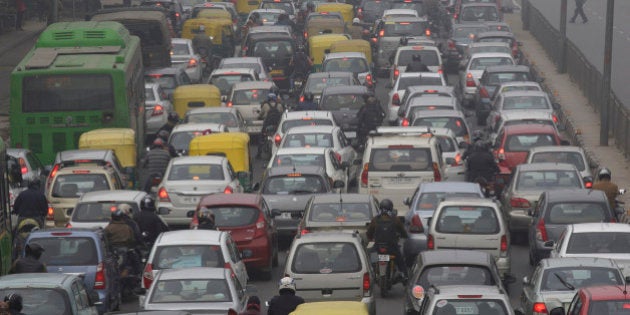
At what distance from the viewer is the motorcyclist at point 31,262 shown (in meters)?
22.4

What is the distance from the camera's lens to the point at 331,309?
58.3ft

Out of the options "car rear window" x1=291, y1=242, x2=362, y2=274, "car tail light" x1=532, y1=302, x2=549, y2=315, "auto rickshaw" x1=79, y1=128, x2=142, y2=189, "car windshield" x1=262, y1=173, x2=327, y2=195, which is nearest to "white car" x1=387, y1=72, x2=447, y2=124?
"auto rickshaw" x1=79, y1=128, x2=142, y2=189

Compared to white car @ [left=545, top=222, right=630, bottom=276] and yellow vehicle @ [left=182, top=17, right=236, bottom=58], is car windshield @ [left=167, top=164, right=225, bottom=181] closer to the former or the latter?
white car @ [left=545, top=222, right=630, bottom=276]

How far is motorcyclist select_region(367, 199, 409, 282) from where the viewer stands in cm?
2531

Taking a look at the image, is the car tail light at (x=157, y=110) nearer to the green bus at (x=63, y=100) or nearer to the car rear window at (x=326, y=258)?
the green bus at (x=63, y=100)

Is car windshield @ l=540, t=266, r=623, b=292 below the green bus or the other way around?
the other way around

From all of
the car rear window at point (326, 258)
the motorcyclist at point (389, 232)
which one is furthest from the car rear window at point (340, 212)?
the car rear window at point (326, 258)

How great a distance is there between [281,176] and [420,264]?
9470mm

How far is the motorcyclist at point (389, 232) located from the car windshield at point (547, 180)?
5.27 meters

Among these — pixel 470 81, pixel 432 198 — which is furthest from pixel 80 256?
pixel 470 81

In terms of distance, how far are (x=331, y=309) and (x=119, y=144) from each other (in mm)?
17664

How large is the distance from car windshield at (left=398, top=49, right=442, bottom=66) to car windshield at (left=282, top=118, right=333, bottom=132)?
12090 millimetres

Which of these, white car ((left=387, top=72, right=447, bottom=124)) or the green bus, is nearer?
the green bus

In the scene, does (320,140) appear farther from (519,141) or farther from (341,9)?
(341,9)
